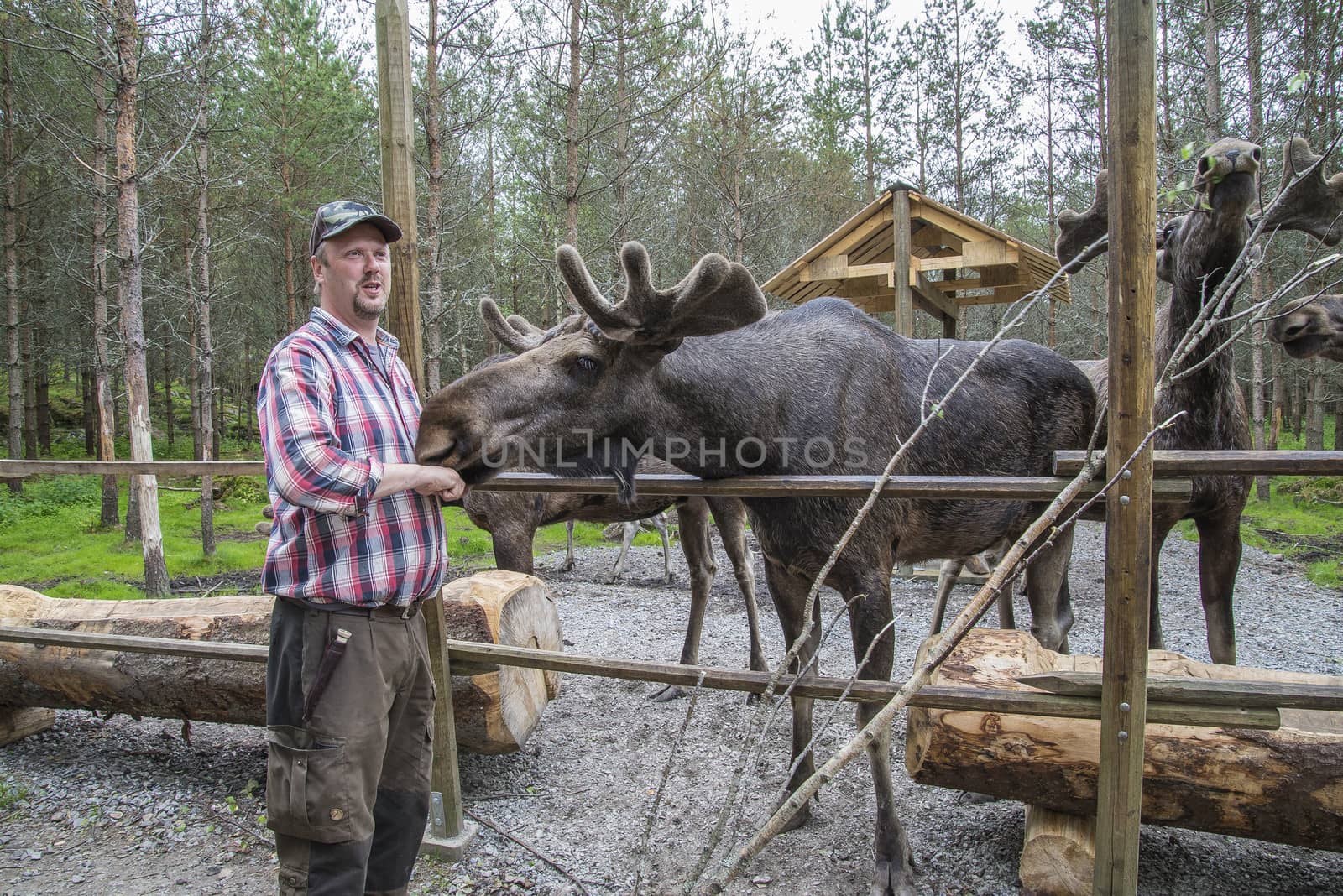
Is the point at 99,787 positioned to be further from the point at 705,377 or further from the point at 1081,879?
the point at 1081,879

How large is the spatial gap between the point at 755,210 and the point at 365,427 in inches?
575

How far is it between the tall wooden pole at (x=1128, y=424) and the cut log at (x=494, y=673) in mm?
2508

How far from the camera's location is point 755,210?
15.8 m

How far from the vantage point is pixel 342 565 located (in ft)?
7.18

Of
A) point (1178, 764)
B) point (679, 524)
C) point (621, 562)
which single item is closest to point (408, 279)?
point (679, 524)

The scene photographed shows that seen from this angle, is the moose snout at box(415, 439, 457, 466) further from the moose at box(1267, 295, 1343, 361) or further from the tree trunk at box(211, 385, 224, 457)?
the tree trunk at box(211, 385, 224, 457)

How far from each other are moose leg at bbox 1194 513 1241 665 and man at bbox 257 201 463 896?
3.92m

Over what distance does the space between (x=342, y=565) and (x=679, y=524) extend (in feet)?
12.7

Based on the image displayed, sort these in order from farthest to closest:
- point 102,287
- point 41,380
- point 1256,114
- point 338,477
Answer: point 41,380 < point 1256,114 < point 102,287 < point 338,477

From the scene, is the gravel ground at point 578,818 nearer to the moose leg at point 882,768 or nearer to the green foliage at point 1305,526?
the moose leg at point 882,768

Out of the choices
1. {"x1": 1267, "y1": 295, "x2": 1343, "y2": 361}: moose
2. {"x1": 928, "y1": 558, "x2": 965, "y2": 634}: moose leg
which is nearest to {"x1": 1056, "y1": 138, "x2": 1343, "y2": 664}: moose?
{"x1": 1267, "y1": 295, "x2": 1343, "y2": 361}: moose

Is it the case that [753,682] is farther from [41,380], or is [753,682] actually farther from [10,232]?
[41,380]

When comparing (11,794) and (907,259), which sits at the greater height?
(907,259)

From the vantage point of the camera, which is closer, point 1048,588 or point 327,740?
point 327,740
